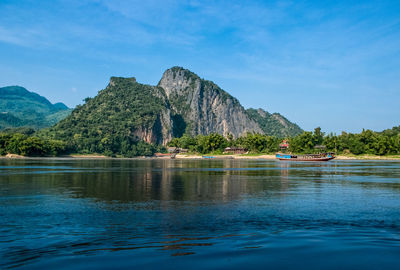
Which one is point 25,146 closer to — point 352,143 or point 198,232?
point 352,143

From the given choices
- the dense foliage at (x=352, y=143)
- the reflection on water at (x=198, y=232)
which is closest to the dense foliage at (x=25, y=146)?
the dense foliage at (x=352, y=143)

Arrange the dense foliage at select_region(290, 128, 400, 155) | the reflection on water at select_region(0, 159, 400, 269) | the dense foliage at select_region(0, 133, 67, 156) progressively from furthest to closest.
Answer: the dense foliage at select_region(0, 133, 67, 156) → the dense foliage at select_region(290, 128, 400, 155) → the reflection on water at select_region(0, 159, 400, 269)

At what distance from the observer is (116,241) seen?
12148mm

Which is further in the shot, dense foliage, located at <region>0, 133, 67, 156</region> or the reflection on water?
dense foliage, located at <region>0, 133, 67, 156</region>

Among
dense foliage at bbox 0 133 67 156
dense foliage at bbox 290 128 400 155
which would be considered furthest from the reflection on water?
dense foliage at bbox 0 133 67 156

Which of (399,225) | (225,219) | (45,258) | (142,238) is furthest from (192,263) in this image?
(399,225)

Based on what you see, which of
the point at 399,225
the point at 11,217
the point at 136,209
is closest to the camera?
the point at 399,225

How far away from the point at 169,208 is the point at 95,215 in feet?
13.9

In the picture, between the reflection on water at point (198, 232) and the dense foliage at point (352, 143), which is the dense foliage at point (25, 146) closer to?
the dense foliage at point (352, 143)

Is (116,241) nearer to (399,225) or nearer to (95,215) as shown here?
(95,215)

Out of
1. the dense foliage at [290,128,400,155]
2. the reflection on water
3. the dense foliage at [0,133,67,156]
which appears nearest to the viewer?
the reflection on water

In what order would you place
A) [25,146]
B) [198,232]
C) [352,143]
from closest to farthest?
[198,232] → [25,146] → [352,143]

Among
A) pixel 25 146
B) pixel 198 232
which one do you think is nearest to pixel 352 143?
pixel 25 146

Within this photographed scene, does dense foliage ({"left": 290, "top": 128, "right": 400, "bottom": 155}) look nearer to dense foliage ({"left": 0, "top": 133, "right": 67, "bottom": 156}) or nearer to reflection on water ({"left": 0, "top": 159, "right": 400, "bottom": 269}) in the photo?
dense foliage ({"left": 0, "top": 133, "right": 67, "bottom": 156})
